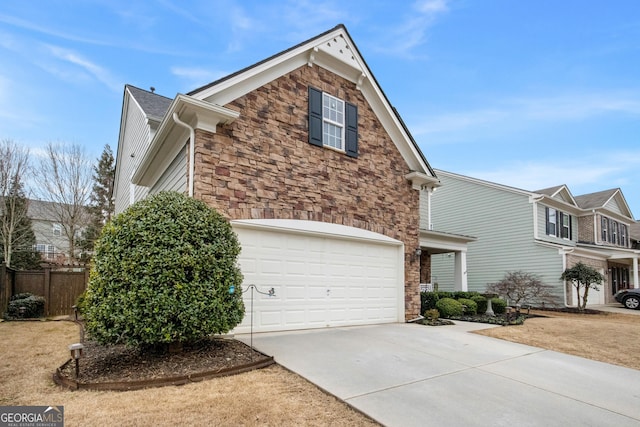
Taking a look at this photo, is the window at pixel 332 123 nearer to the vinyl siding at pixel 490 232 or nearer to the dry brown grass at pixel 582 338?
the dry brown grass at pixel 582 338

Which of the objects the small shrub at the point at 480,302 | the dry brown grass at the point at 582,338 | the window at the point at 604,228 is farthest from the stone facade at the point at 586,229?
the dry brown grass at the point at 582,338

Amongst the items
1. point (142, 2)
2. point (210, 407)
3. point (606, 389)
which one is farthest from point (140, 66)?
point (606, 389)

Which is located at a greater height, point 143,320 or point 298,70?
point 298,70

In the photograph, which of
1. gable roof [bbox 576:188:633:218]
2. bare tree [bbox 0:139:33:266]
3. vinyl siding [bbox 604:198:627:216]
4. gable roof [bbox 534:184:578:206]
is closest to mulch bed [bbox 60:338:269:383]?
gable roof [bbox 534:184:578:206]

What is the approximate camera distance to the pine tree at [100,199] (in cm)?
2475

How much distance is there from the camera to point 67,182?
22.1 meters

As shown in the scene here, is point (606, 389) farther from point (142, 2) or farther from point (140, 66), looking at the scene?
point (140, 66)

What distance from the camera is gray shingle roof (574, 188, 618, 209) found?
22.1 meters

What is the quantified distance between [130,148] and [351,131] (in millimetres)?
10897

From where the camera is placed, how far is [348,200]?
9.19m

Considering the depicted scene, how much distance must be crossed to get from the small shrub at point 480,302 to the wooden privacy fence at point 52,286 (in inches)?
526

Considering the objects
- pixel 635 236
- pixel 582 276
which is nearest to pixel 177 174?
pixel 582 276

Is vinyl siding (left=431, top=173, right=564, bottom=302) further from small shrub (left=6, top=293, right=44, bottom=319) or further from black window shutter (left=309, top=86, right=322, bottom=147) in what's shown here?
small shrub (left=6, top=293, right=44, bottom=319)

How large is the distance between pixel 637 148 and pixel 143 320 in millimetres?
26378
